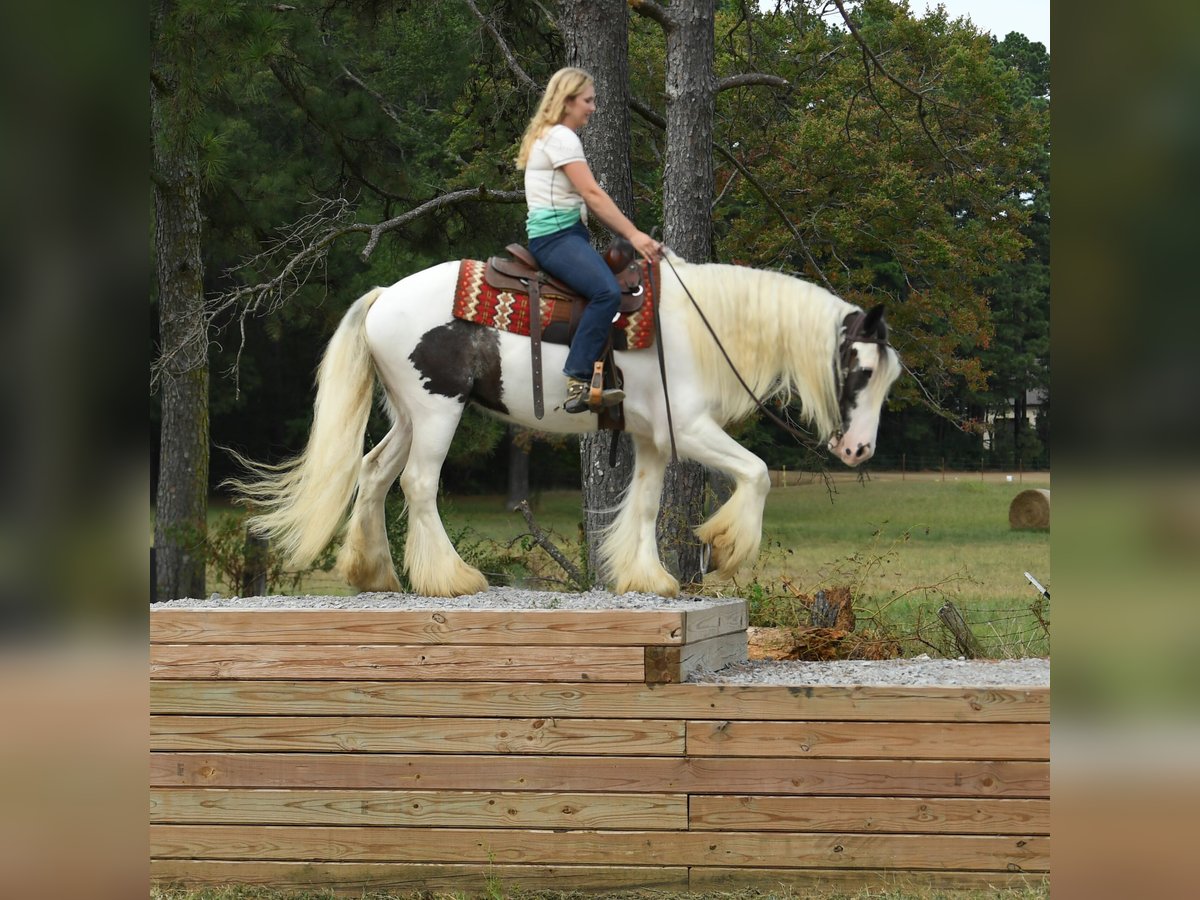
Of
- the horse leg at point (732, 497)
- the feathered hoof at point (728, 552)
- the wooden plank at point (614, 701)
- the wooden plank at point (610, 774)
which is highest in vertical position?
the horse leg at point (732, 497)

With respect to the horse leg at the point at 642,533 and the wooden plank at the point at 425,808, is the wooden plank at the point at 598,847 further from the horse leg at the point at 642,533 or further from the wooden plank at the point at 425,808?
the horse leg at the point at 642,533

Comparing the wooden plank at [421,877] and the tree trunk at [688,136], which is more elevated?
the tree trunk at [688,136]

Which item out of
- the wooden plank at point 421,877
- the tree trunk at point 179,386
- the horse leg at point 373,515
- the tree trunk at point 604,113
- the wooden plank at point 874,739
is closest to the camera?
the wooden plank at point 874,739

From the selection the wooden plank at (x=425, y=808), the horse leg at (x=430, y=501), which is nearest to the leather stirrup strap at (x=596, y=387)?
the horse leg at (x=430, y=501)

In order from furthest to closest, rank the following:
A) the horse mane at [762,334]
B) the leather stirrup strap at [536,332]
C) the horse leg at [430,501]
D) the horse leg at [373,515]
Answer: the horse leg at [373,515]
the horse leg at [430,501]
the leather stirrup strap at [536,332]
the horse mane at [762,334]

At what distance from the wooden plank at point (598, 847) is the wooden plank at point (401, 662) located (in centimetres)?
55

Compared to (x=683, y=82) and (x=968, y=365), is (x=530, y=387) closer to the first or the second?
(x=683, y=82)

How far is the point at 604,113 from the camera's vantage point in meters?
8.41

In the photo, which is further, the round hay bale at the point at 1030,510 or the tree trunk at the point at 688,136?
the round hay bale at the point at 1030,510

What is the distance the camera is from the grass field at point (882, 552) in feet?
25.4

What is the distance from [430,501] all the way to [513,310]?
2.81 ft

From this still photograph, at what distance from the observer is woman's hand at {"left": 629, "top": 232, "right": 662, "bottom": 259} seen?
512 cm

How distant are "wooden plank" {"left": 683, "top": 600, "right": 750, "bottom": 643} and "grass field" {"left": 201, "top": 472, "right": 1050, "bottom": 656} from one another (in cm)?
161
